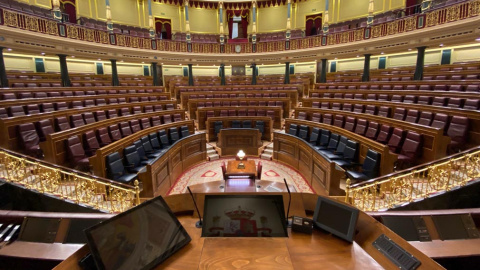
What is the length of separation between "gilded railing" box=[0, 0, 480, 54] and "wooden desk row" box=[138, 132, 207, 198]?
5.60 meters

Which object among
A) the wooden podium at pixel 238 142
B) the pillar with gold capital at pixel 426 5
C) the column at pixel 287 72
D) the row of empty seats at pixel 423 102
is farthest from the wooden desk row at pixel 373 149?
the column at pixel 287 72

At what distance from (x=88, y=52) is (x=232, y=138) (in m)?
6.82

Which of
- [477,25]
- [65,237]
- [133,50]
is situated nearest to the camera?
[65,237]

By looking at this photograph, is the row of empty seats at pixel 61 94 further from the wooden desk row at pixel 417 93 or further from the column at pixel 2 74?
the wooden desk row at pixel 417 93

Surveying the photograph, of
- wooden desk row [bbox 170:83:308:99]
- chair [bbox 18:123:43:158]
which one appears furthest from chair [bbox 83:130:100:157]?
wooden desk row [bbox 170:83:308:99]

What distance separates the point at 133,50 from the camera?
1056 cm

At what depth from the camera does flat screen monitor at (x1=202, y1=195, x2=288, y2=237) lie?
55.9 inches

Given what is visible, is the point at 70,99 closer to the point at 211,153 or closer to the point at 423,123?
the point at 211,153

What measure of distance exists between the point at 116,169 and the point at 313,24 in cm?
1503

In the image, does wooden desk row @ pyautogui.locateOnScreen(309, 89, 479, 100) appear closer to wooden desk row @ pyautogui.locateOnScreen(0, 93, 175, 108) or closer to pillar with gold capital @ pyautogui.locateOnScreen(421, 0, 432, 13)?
pillar with gold capital @ pyautogui.locateOnScreen(421, 0, 432, 13)

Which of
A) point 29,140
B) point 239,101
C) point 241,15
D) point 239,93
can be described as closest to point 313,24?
point 241,15

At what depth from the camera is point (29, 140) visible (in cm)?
455

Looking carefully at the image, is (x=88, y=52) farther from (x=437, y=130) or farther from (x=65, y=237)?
(x=437, y=130)

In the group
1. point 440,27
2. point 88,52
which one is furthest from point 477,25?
point 88,52
